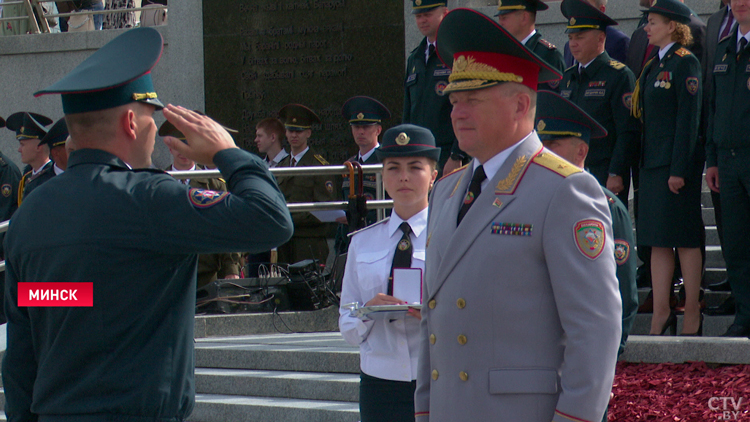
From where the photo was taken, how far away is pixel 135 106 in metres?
2.54

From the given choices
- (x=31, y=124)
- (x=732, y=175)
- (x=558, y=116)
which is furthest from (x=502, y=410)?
(x=31, y=124)

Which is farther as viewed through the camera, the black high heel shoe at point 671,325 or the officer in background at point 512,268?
the black high heel shoe at point 671,325

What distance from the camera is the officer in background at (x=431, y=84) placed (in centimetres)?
725

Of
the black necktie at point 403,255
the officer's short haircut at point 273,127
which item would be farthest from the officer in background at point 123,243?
the officer's short haircut at point 273,127

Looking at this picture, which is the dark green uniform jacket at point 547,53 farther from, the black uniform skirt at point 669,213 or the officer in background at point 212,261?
the officer in background at point 212,261

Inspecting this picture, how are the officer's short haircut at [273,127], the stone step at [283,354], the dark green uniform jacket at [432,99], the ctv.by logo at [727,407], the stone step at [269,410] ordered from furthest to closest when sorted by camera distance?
the officer's short haircut at [273,127] < the dark green uniform jacket at [432,99] < the stone step at [283,354] < the stone step at [269,410] < the ctv.by logo at [727,407]

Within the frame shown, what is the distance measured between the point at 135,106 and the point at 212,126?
218 millimetres

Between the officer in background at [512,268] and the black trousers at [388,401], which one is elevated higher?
the officer in background at [512,268]

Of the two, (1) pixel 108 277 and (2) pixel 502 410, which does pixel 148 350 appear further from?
(2) pixel 502 410

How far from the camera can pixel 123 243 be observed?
2.42 m

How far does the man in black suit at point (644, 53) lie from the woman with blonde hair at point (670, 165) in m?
0.37

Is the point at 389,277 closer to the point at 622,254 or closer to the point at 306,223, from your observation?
the point at 622,254
